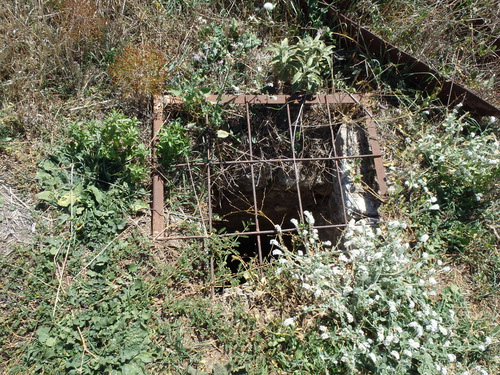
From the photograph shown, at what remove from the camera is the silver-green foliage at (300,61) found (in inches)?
118

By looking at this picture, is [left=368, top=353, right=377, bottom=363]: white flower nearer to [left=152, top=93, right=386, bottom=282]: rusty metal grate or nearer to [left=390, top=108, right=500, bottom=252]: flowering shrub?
[left=152, top=93, right=386, bottom=282]: rusty metal grate

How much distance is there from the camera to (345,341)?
8.29 ft

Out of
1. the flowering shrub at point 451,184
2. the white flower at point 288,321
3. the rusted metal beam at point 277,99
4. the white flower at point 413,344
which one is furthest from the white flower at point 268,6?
the white flower at point 413,344

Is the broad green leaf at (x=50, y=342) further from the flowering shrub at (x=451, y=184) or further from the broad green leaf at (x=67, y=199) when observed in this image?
the flowering shrub at (x=451, y=184)

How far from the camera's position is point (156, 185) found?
292 cm

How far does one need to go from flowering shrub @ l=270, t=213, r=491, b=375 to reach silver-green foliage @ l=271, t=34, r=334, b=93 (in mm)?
1057

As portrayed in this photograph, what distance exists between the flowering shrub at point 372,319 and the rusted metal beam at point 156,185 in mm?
889

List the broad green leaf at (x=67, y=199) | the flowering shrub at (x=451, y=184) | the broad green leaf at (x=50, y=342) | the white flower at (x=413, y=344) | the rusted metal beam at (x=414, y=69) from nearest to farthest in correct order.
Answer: the white flower at (x=413, y=344)
the broad green leaf at (x=50, y=342)
the broad green leaf at (x=67, y=199)
the flowering shrub at (x=451, y=184)
the rusted metal beam at (x=414, y=69)

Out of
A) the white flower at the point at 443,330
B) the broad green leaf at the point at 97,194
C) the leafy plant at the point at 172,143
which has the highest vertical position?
the leafy plant at the point at 172,143

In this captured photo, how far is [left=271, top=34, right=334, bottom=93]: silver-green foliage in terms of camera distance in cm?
301

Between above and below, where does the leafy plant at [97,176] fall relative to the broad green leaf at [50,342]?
above

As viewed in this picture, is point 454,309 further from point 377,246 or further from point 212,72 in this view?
point 212,72

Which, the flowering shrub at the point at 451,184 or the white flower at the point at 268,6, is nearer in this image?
the flowering shrub at the point at 451,184

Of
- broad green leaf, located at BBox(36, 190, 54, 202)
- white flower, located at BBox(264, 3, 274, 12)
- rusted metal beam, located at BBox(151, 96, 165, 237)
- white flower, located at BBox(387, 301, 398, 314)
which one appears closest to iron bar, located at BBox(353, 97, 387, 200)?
white flower, located at BBox(387, 301, 398, 314)
